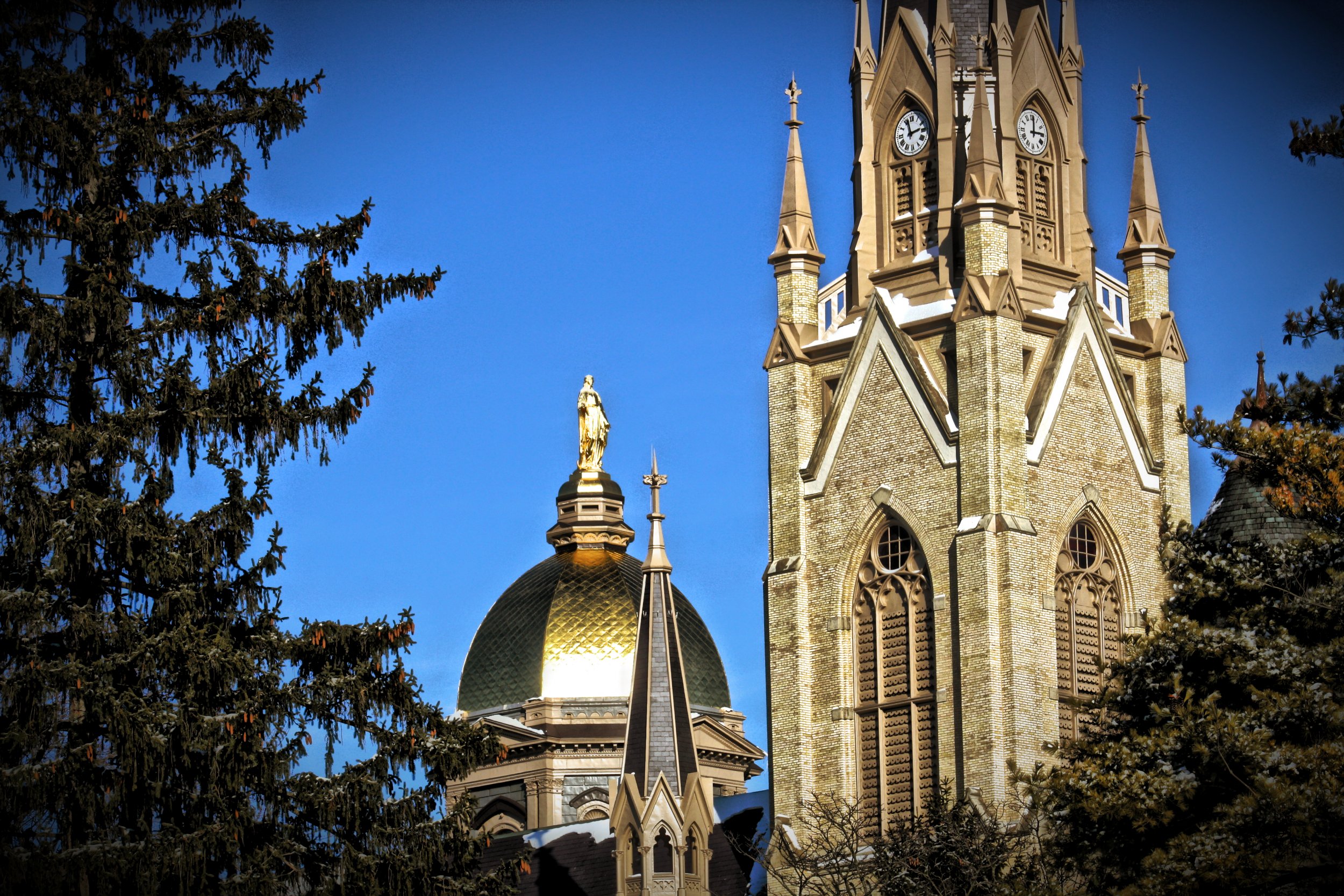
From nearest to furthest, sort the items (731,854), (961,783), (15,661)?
(15,661), (961,783), (731,854)

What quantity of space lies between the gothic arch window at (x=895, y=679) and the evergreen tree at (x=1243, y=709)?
42.2 ft

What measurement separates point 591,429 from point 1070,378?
22672 millimetres

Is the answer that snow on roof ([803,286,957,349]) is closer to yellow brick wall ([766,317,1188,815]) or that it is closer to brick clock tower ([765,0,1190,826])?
brick clock tower ([765,0,1190,826])

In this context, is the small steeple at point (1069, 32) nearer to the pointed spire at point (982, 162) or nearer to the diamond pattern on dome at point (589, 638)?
the pointed spire at point (982, 162)

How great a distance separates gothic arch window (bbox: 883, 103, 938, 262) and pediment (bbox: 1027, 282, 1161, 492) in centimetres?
307

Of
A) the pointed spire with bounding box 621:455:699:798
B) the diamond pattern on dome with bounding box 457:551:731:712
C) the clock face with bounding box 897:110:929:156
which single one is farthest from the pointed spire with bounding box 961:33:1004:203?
the diamond pattern on dome with bounding box 457:551:731:712

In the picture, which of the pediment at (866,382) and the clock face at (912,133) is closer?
the pediment at (866,382)

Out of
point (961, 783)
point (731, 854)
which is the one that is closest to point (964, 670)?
point (961, 783)

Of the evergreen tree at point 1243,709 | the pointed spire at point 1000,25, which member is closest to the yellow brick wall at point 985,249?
the pointed spire at point 1000,25

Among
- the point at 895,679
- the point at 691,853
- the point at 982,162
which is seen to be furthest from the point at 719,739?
the point at 982,162

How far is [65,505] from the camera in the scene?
74.3ft

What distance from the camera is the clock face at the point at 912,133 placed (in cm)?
4712

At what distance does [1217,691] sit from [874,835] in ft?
52.9

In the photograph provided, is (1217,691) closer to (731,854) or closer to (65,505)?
(65,505)
